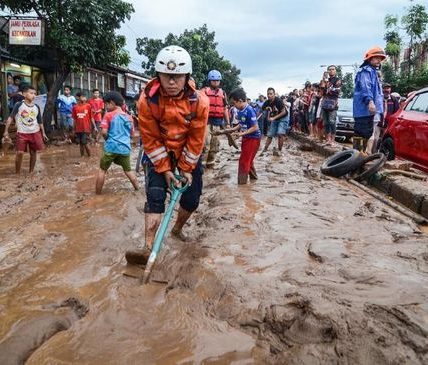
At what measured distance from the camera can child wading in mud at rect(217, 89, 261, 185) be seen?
6762 millimetres

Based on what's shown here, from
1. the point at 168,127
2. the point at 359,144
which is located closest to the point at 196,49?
the point at 359,144

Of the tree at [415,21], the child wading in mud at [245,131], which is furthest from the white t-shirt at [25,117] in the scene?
the tree at [415,21]

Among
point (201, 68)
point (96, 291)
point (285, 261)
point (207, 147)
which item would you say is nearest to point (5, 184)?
point (207, 147)

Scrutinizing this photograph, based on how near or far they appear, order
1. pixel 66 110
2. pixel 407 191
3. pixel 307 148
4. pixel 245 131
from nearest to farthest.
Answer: pixel 407 191 < pixel 245 131 < pixel 307 148 < pixel 66 110

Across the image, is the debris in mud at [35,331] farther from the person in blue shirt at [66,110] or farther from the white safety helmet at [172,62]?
the person in blue shirt at [66,110]

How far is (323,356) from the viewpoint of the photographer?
2.11 metres

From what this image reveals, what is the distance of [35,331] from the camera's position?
7.93ft

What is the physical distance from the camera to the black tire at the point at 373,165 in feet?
23.1

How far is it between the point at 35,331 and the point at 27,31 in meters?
11.8

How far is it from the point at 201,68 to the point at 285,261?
1149 inches

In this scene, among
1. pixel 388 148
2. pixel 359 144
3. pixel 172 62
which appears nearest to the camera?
pixel 172 62

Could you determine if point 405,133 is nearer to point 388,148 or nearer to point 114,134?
point 388,148

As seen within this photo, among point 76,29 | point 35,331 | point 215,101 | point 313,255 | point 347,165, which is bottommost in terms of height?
point 35,331

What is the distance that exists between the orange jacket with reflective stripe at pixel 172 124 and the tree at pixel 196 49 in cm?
2688
